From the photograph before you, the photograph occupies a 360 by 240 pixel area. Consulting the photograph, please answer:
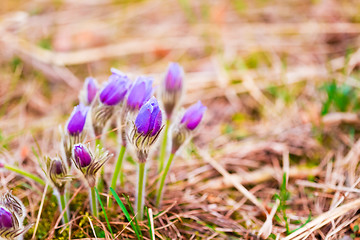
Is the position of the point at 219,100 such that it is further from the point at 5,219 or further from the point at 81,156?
the point at 5,219

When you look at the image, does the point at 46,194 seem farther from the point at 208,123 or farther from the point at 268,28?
the point at 268,28

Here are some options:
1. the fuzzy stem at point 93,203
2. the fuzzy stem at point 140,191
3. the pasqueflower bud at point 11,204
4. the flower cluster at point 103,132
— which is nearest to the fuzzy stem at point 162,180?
the flower cluster at point 103,132

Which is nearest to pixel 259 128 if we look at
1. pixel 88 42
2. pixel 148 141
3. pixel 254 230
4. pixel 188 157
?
pixel 188 157

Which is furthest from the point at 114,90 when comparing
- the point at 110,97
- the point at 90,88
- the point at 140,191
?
the point at 140,191

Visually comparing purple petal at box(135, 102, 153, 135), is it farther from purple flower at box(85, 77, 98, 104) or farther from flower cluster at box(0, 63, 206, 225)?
purple flower at box(85, 77, 98, 104)

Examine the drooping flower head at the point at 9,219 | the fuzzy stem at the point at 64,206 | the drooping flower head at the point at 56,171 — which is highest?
the drooping flower head at the point at 56,171

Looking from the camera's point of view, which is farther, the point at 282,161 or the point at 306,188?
the point at 282,161

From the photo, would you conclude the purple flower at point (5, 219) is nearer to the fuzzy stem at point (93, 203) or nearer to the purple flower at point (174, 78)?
the fuzzy stem at point (93, 203)
